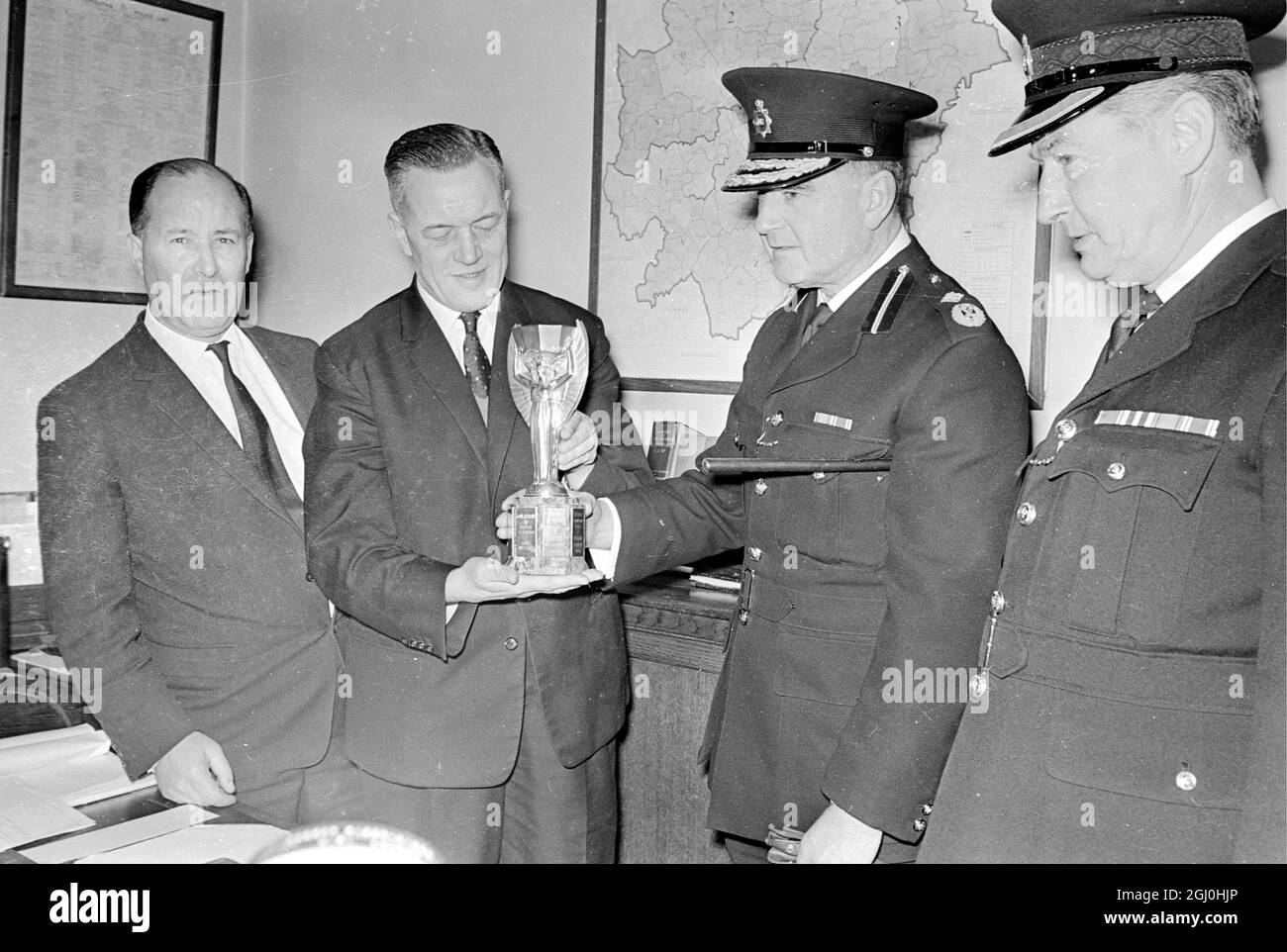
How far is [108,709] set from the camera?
62.9 inches

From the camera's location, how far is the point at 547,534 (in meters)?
1.41

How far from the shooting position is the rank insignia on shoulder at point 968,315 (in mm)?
1499

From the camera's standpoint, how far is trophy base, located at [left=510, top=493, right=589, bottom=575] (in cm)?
140

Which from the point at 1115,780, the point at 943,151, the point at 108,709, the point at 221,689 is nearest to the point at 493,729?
the point at 221,689

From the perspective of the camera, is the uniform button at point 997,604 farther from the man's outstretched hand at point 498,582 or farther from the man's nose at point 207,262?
the man's nose at point 207,262

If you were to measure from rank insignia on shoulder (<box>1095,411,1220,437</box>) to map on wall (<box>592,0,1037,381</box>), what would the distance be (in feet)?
3.78

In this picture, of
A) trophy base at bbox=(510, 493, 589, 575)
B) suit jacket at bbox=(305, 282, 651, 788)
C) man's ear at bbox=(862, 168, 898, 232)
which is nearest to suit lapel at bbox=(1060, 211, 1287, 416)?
man's ear at bbox=(862, 168, 898, 232)

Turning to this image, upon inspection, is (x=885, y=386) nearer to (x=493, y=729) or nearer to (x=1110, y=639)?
(x=1110, y=639)

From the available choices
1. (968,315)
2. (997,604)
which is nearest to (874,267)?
(968,315)

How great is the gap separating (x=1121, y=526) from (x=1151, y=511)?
0.04 metres

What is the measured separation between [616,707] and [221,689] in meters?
0.69

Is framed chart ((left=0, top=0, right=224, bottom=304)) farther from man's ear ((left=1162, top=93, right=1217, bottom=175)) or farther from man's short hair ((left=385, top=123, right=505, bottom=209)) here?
man's ear ((left=1162, top=93, right=1217, bottom=175))

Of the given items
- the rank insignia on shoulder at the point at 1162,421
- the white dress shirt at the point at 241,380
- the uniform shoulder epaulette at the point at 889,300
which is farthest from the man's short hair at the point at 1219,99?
the white dress shirt at the point at 241,380

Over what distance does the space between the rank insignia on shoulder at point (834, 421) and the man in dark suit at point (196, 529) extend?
0.94 m
